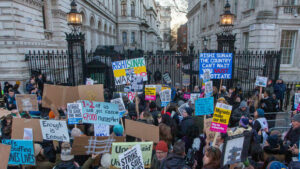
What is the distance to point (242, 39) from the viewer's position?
17.2 metres

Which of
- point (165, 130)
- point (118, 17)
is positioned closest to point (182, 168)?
point (165, 130)

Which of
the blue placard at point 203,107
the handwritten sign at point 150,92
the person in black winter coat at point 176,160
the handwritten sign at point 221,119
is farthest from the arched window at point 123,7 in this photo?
the person in black winter coat at point 176,160

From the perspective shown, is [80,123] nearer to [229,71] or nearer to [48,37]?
[229,71]

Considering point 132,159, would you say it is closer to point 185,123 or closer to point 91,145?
point 91,145

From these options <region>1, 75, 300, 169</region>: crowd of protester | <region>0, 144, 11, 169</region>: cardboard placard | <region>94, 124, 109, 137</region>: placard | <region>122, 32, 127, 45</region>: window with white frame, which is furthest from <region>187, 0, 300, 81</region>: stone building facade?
<region>122, 32, 127, 45</region>: window with white frame

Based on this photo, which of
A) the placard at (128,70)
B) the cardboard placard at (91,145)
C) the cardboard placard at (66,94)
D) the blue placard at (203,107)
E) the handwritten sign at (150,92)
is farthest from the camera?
the placard at (128,70)

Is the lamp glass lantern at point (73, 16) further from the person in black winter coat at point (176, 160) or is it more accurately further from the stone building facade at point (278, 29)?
the stone building facade at point (278, 29)

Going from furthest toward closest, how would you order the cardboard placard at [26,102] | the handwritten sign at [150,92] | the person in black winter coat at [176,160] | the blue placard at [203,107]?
the handwritten sign at [150,92] → the cardboard placard at [26,102] → the blue placard at [203,107] → the person in black winter coat at [176,160]

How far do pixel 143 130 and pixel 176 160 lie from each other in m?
1.13

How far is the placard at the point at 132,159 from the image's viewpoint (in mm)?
3062

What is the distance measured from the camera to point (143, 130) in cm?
416

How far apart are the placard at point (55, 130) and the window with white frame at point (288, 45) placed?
53.7 feet

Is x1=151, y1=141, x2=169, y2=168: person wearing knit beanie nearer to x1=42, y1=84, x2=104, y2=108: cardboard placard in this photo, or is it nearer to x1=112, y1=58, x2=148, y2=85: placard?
x1=42, y1=84, x2=104, y2=108: cardboard placard

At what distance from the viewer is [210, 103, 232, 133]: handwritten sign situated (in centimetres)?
429
